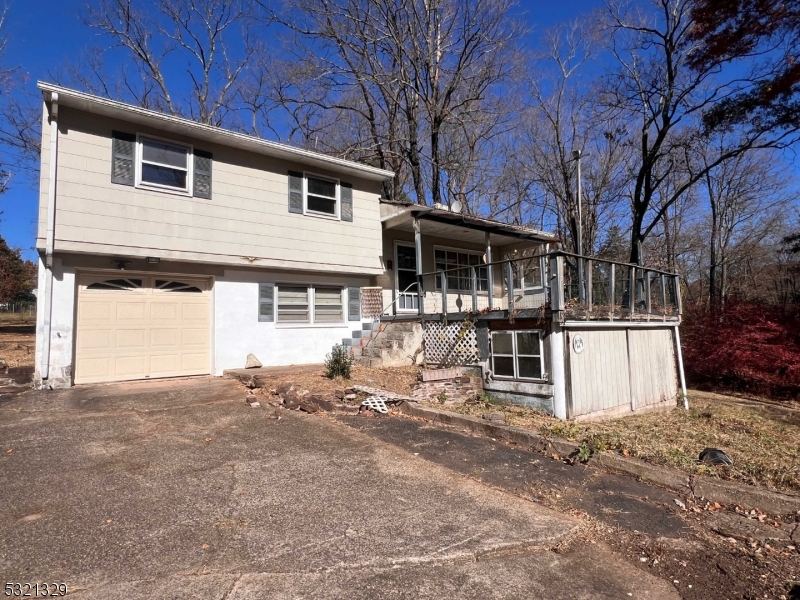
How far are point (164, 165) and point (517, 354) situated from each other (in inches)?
317

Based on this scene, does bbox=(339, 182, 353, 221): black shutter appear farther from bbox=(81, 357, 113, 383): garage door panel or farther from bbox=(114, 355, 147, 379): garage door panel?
bbox=(81, 357, 113, 383): garage door panel

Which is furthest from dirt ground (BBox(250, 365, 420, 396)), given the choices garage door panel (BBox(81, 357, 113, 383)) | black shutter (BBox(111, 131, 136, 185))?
black shutter (BBox(111, 131, 136, 185))

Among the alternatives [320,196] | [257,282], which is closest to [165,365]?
[257,282]

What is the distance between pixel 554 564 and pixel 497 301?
13399 mm

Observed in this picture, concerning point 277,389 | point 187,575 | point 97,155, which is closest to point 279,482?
point 187,575

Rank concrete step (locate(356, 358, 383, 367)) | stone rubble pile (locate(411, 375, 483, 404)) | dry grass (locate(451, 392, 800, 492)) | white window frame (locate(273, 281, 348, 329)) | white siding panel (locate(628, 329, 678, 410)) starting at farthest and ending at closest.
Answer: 1. white window frame (locate(273, 281, 348, 329))
2. concrete step (locate(356, 358, 383, 367))
3. white siding panel (locate(628, 329, 678, 410))
4. stone rubble pile (locate(411, 375, 483, 404))
5. dry grass (locate(451, 392, 800, 492))

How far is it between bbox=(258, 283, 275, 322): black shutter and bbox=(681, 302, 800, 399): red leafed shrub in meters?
11.8

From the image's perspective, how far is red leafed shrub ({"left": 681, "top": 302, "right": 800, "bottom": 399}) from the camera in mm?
11641

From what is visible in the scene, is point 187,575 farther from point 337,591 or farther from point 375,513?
point 375,513

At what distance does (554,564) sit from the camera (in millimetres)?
2875

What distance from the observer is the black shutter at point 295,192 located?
11320 millimetres

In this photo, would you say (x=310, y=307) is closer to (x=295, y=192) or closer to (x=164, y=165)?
(x=295, y=192)

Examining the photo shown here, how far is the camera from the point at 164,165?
9.53 m

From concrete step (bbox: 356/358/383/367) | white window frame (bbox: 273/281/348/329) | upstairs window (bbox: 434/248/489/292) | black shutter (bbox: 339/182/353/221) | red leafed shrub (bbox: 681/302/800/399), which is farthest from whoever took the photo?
upstairs window (bbox: 434/248/489/292)
